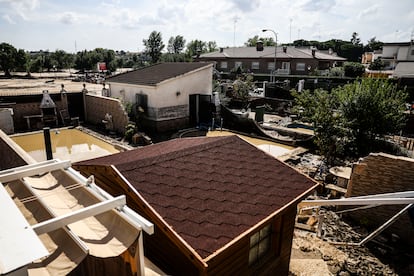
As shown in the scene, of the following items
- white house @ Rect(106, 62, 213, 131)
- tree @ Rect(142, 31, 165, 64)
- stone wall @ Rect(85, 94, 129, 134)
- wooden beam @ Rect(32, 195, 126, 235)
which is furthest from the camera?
tree @ Rect(142, 31, 165, 64)

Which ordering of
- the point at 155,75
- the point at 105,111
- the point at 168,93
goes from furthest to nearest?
1. the point at 155,75
2. the point at 105,111
3. the point at 168,93

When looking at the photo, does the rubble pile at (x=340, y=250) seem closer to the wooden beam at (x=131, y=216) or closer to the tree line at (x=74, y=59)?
the wooden beam at (x=131, y=216)

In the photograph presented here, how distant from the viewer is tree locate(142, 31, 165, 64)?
263ft

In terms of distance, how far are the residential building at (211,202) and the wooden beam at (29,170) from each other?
0.81m

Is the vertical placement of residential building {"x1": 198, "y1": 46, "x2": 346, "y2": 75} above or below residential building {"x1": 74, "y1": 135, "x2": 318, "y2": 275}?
above

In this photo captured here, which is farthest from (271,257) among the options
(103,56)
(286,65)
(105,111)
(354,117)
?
(103,56)

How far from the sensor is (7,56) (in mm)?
57906

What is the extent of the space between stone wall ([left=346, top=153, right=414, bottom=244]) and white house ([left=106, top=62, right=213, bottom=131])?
12.6 meters

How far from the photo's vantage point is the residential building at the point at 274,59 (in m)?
45.8

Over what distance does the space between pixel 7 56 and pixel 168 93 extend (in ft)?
183

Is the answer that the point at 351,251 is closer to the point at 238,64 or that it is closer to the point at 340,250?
the point at 340,250

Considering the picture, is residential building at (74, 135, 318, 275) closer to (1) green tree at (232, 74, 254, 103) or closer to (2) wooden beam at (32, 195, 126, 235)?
(2) wooden beam at (32, 195, 126, 235)

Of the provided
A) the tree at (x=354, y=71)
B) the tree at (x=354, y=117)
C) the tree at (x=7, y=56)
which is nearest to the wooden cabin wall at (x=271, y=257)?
the tree at (x=354, y=117)

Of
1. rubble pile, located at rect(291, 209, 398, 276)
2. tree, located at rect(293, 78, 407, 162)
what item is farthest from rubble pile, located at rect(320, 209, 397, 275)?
tree, located at rect(293, 78, 407, 162)
